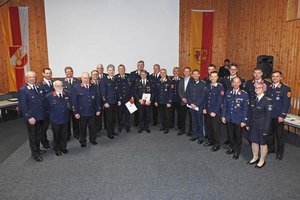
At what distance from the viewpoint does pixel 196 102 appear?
4.86 m

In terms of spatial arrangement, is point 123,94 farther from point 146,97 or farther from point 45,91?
point 45,91

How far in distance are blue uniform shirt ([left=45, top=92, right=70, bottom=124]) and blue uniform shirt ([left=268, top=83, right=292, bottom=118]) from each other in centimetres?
356

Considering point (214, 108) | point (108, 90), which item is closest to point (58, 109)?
point (108, 90)

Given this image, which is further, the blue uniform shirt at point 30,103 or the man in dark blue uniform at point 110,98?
the man in dark blue uniform at point 110,98

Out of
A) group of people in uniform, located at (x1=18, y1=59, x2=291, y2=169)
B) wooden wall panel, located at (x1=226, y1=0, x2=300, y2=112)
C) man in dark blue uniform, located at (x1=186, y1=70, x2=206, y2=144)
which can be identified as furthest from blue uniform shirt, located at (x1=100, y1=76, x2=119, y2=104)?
wooden wall panel, located at (x1=226, y1=0, x2=300, y2=112)

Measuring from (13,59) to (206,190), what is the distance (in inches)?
289

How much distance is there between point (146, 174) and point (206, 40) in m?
6.19

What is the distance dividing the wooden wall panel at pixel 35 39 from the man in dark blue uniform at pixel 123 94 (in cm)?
365

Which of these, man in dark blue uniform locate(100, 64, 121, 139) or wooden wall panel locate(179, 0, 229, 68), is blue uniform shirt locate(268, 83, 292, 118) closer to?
man in dark blue uniform locate(100, 64, 121, 139)

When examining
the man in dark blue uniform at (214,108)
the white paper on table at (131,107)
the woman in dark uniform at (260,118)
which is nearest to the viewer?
the woman in dark uniform at (260,118)

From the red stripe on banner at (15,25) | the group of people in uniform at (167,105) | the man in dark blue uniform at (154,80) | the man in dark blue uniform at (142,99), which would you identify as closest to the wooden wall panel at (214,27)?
the man in dark blue uniform at (154,80)

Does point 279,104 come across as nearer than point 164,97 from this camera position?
Yes

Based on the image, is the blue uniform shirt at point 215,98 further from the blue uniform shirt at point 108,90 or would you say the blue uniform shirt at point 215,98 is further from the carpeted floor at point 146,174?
the blue uniform shirt at point 108,90

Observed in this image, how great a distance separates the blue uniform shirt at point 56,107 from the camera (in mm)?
4185
